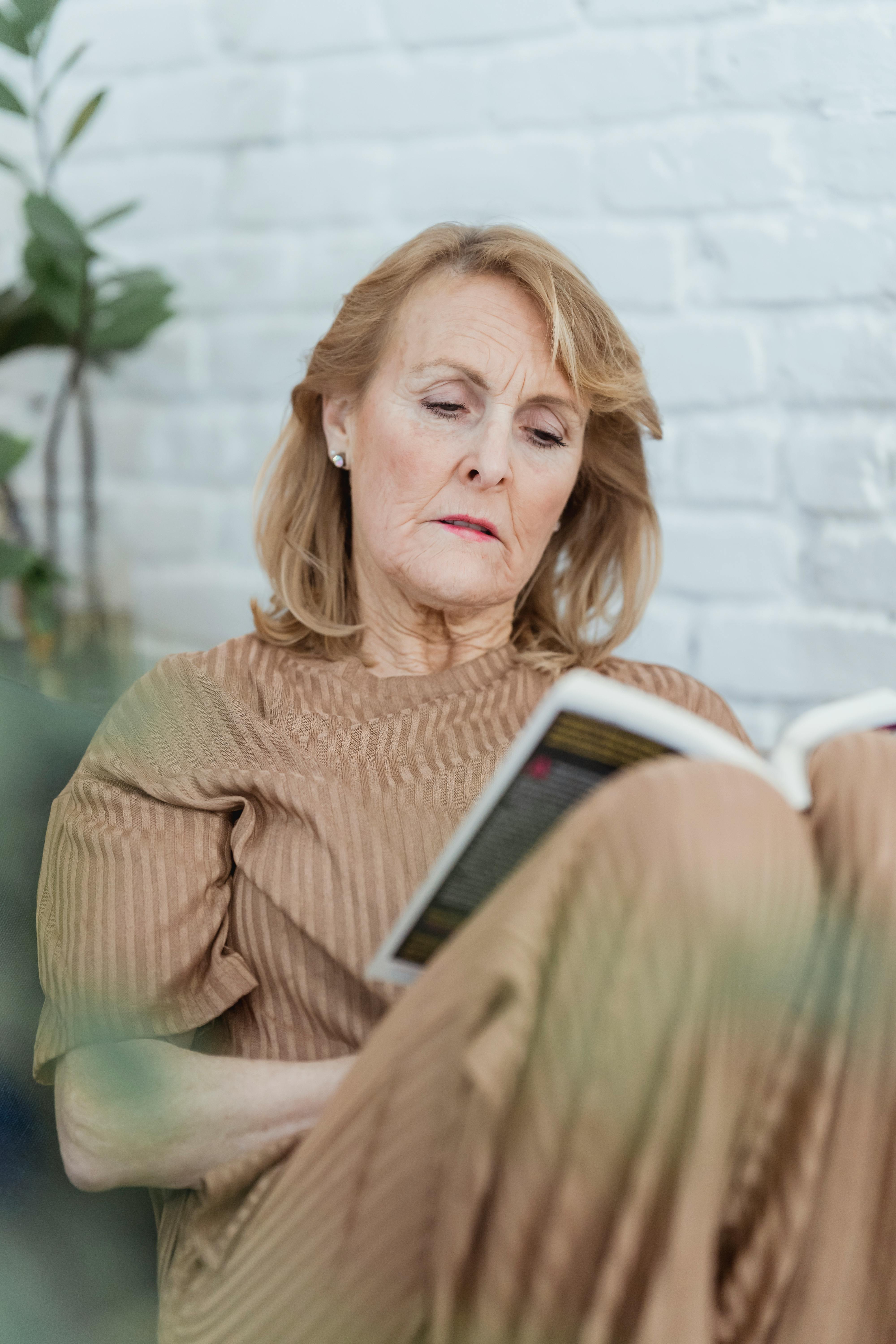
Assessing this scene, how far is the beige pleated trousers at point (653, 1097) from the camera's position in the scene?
583 mm

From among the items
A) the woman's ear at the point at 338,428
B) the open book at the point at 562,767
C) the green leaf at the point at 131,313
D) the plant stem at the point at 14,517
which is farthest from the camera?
the plant stem at the point at 14,517

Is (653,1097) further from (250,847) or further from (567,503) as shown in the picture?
(567,503)

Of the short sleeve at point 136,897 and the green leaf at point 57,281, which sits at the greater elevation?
the green leaf at point 57,281

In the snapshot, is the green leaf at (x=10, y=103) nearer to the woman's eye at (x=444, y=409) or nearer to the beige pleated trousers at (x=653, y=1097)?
the woman's eye at (x=444, y=409)

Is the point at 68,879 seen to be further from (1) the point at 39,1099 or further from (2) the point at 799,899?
(2) the point at 799,899

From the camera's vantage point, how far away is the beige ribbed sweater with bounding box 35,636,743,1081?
1.00 m

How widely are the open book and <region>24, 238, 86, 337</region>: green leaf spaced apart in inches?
41.9

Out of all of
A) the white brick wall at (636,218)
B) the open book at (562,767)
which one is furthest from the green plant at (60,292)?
the open book at (562,767)

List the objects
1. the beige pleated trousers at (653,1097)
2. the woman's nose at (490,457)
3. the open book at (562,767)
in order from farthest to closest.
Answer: the woman's nose at (490,457) → the open book at (562,767) → the beige pleated trousers at (653,1097)

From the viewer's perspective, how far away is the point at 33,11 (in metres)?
1.42

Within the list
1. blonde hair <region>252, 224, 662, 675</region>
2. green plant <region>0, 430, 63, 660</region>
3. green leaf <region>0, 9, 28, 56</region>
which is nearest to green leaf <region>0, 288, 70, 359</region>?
green plant <region>0, 430, 63, 660</region>

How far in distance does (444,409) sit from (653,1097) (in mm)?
754

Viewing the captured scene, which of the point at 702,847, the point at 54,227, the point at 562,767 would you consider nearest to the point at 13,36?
the point at 54,227

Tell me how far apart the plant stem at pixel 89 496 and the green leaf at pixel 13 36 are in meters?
0.41
